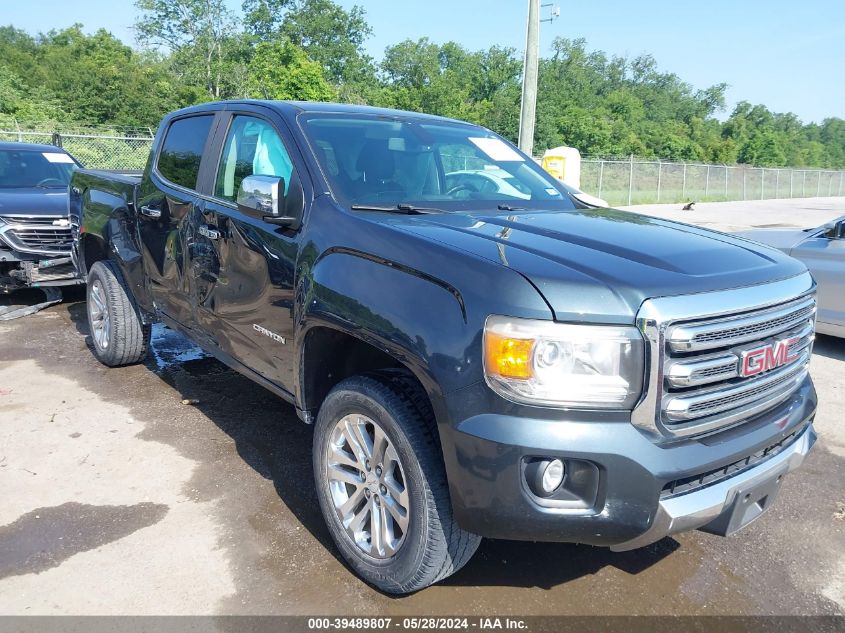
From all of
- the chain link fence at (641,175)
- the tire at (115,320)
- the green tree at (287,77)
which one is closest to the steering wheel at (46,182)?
the tire at (115,320)

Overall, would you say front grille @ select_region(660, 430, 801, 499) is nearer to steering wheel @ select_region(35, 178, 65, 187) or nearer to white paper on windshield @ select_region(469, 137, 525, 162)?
white paper on windshield @ select_region(469, 137, 525, 162)

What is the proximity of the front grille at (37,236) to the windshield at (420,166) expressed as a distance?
4559 millimetres

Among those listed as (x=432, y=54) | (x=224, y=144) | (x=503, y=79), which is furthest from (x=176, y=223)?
(x=432, y=54)

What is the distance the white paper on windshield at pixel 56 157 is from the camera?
8688mm

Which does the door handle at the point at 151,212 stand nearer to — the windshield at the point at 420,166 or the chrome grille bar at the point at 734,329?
the windshield at the point at 420,166

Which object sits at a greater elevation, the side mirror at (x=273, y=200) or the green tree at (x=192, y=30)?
the green tree at (x=192, y=30)

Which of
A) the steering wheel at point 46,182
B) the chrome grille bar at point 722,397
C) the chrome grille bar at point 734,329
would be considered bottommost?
the chrome grille bar at point 722,397

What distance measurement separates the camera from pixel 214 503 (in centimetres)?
342

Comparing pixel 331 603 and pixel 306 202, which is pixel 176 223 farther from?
pixel 331 603

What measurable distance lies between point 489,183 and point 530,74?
903cm

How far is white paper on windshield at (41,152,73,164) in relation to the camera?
869cm

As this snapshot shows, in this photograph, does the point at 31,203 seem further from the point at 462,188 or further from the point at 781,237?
the point at 781,237

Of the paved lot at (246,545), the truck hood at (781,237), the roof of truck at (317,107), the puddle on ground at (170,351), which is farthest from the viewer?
the truck hood at (781,237)

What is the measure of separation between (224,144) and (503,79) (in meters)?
58.3
